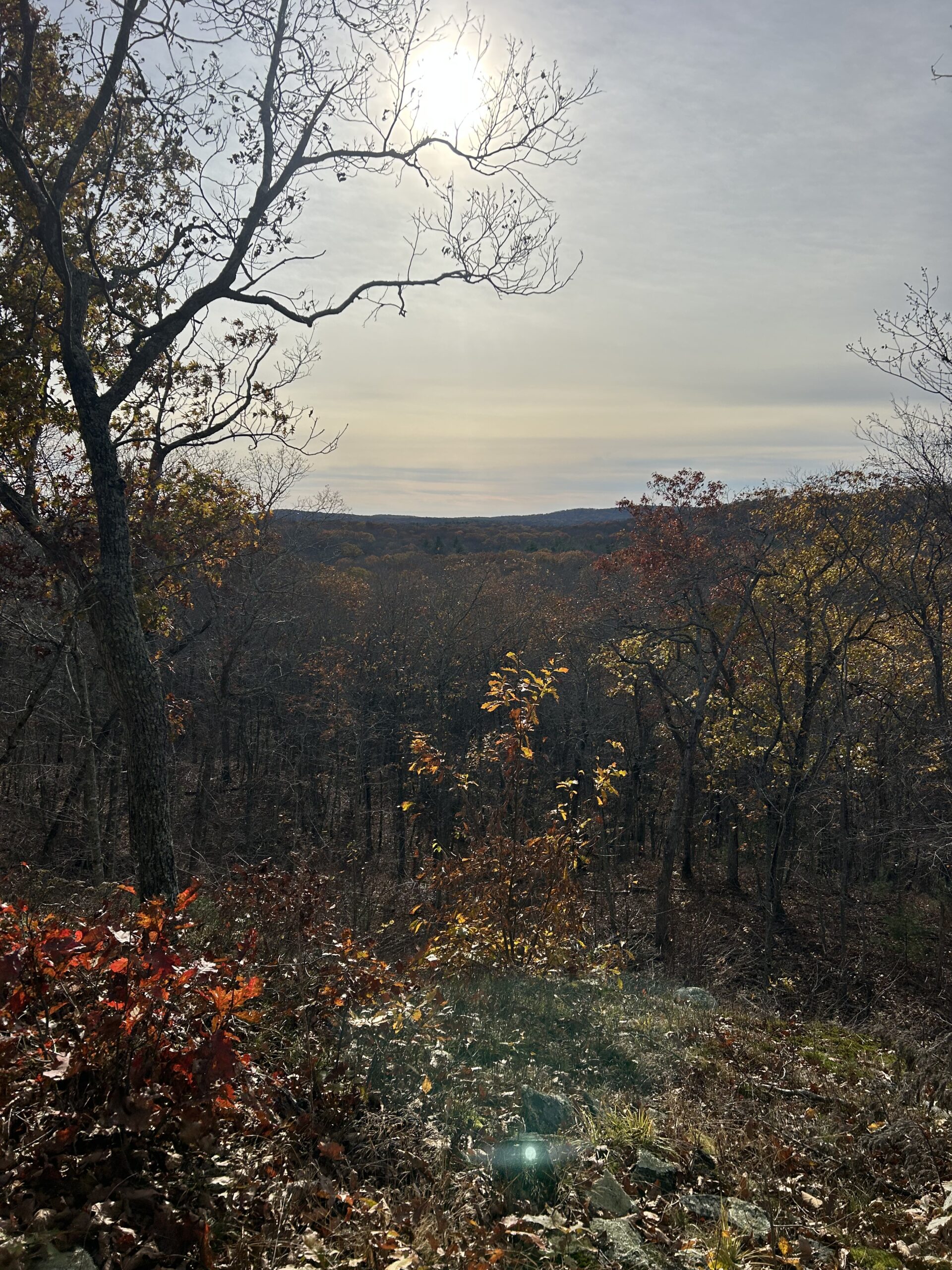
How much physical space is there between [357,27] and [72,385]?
15.6 feet

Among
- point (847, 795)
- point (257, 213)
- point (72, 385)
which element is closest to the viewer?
point (72, 385)

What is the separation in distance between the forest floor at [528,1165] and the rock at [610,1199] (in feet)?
0.04

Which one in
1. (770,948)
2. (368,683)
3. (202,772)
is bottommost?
(770,948)

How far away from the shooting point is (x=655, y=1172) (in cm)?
389

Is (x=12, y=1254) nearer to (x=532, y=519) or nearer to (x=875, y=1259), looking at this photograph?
(x=875, y=1259)

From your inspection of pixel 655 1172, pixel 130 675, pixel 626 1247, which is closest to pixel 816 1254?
pixel 655 1172

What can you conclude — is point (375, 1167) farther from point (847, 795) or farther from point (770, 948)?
point (847, 795)

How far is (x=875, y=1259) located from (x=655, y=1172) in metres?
1.00

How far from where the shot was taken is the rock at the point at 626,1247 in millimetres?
3178

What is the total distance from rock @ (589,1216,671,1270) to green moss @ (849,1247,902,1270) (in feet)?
3.15

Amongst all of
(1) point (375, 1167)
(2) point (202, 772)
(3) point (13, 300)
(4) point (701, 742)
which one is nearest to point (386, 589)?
(2) point (202, 772)

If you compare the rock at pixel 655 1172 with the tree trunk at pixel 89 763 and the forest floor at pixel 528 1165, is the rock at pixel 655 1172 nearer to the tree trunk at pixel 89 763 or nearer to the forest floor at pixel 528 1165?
the forest floor at pixel 528 1165

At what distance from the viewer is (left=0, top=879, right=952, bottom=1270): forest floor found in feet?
9.17

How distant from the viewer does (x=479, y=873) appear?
22.5 ft
